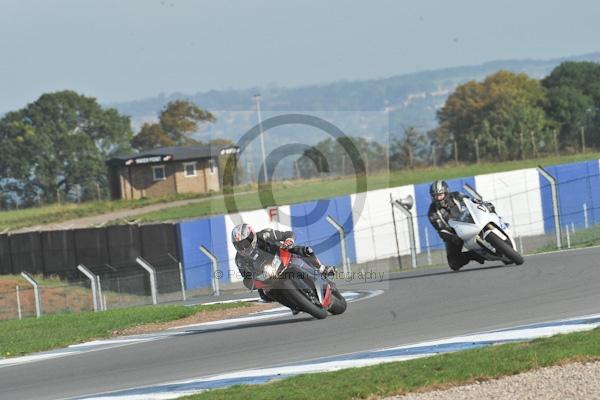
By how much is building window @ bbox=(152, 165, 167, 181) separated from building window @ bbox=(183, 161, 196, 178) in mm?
1340

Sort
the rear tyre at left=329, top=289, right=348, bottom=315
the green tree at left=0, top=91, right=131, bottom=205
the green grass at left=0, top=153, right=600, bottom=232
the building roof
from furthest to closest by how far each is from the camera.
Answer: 1. the green tree at left=0, top=91, right=131, bottom=205
2. the building roof
3. the green grass at left=0, top=153, right=600, bottom=232
4. the rear tyre at left=329, top=289, right=348, bottom=315

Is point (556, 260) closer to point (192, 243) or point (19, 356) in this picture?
point (19, 356)

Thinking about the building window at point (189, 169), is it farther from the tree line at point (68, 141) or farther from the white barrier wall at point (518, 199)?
the white barrier wall at point (518, 199)

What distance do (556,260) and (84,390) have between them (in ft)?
36.2

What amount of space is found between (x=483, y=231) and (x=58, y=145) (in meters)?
82.2

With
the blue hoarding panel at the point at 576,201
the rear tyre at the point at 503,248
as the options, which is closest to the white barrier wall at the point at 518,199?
the blue hoarding panel at the point at 576,201

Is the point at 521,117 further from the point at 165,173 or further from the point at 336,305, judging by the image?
the point at 336,305

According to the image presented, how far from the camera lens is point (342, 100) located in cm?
9050

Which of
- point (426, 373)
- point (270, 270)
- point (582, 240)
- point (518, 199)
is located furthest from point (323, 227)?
point (426, 373)

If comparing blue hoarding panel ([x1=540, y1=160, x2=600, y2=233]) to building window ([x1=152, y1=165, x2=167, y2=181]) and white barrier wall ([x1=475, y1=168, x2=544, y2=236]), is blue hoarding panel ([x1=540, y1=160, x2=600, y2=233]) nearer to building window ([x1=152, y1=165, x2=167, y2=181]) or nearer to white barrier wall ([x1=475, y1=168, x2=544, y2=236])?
white barrier wall ([x1=475, y1=168, x2=544, y2=236])

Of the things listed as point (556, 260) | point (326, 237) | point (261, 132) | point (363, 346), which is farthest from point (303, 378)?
point (326, 237)

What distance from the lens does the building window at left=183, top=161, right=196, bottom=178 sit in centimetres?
7356

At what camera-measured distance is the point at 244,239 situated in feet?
48.8

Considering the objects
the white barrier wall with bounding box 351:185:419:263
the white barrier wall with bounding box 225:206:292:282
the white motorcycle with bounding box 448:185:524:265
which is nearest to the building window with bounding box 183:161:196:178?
the white barrier wall with bounding box 351:185:419:263
